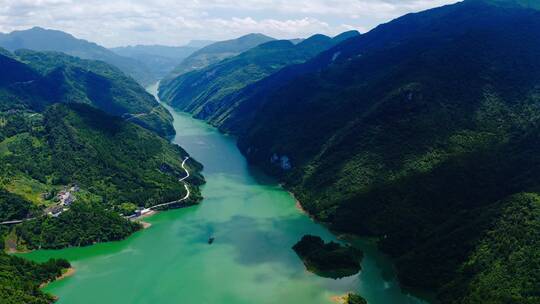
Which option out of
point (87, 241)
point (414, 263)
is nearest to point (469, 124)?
point (414, 263)

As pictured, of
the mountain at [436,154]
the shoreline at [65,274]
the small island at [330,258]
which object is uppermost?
the mountain at [436,154]

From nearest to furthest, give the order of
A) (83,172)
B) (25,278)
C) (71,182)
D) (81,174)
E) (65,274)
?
(25,278)
(65,274)
(71,182)
(81,174)
(83,172)

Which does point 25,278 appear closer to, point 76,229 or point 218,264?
point 76,229

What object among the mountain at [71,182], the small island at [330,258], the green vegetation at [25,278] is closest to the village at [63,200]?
the mountain at [71,182]

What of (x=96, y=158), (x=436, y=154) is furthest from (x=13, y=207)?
(x=436, y=154)

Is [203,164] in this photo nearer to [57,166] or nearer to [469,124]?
[57,166]

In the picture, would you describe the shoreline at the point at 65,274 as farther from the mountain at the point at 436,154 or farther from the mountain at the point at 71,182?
the mountain at the point at 436,154

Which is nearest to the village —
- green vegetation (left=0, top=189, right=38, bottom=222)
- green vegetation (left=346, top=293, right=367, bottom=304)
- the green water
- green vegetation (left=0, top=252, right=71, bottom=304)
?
green vegetation (left=0, top=189, right=38, bottom=222)
